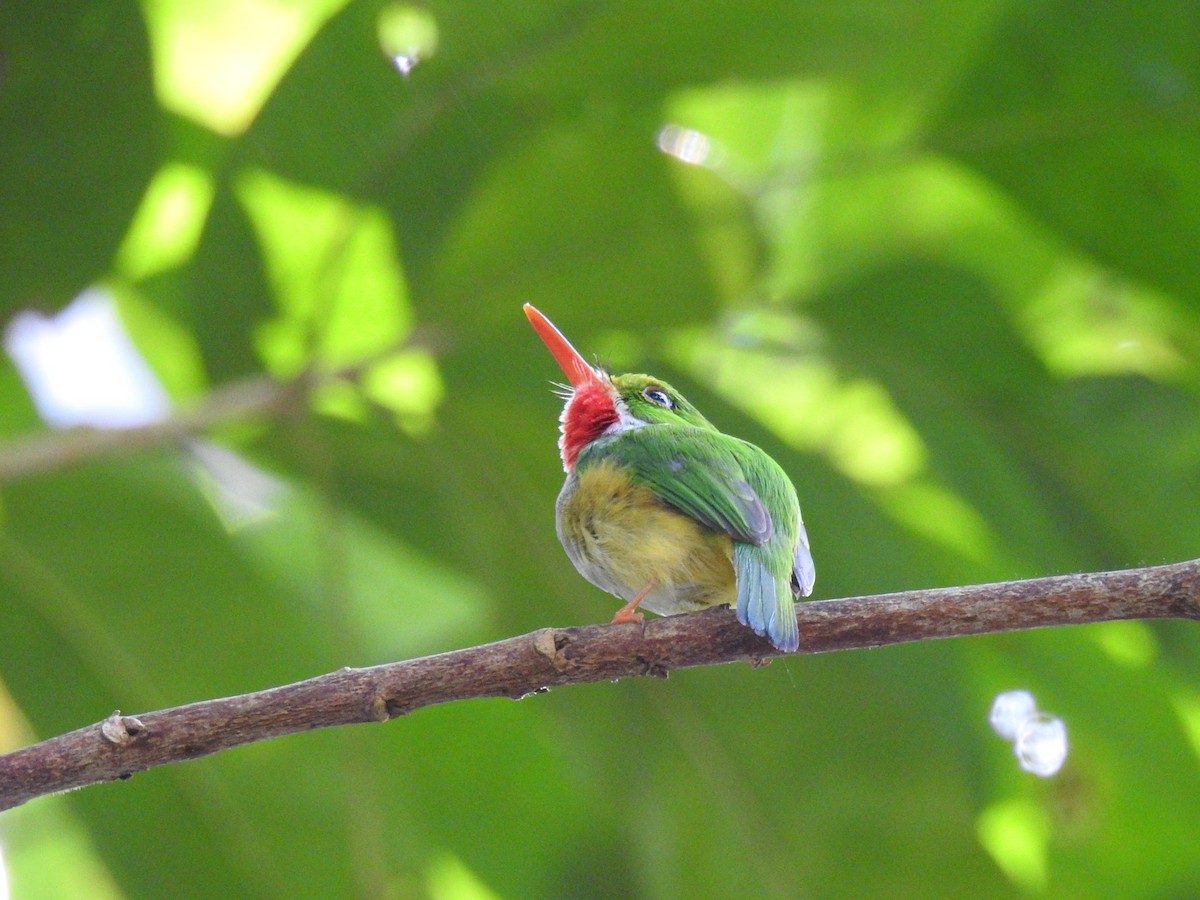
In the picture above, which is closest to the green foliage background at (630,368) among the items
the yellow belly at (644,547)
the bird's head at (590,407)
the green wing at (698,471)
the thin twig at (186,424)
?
the thin twig at (186,424)

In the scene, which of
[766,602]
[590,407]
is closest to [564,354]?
[590,407]

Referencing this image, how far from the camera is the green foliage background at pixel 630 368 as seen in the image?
9.78ft

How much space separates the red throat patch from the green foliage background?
1.81 ft

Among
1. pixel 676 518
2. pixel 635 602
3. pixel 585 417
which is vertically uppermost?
pixel 585 417

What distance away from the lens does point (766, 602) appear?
5.70 feet

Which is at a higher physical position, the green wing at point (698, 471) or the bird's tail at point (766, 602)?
the green wing at point (698, 471)

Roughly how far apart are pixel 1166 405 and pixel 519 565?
1.73 meters

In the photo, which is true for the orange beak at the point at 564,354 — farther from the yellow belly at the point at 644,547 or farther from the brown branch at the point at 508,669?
the brown branch at the point at 508,669

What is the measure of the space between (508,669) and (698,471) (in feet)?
1.92

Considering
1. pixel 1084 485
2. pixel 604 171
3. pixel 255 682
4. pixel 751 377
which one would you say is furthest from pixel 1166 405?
pixel 255 682

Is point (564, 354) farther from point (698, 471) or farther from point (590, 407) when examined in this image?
point (698, 471)

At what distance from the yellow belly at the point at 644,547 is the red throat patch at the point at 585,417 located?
Answer: 0.99 ft

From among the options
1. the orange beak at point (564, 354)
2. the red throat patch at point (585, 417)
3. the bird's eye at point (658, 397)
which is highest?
the bird's eye at point (658, 397)

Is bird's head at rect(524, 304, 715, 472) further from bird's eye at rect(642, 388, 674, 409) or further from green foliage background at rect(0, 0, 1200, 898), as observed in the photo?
green foliage background at rect(0, 0, 1200, 898)
